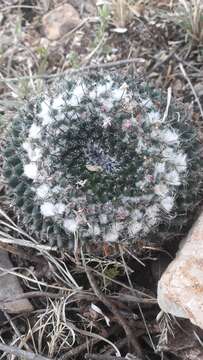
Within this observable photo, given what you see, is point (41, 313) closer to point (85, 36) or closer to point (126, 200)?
point (126, 200)

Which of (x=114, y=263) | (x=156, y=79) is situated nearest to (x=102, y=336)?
(x=114, y=263)

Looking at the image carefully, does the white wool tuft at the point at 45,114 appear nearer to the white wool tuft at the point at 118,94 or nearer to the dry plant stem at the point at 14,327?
the white wool tuft at the point at 118,94

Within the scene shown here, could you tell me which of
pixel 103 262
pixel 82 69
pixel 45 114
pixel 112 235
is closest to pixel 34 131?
pixel 45 114

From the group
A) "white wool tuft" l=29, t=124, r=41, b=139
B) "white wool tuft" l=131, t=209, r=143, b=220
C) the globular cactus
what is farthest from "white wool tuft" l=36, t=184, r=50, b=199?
"white wool tuft" l=131, t=209, r=143, b=220

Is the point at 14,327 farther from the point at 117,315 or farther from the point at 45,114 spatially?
the point at 45,114

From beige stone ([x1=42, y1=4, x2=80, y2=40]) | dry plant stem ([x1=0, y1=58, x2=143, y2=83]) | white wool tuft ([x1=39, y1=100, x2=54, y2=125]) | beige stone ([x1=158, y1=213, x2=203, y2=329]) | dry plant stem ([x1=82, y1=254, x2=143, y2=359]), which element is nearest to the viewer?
beige stone ([x1=158, y1=213, x2=203, y2=329])

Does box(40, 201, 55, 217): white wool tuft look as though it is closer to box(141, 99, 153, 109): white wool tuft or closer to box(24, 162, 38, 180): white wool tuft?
box(24, 162, 38, 180): white wool tuft
